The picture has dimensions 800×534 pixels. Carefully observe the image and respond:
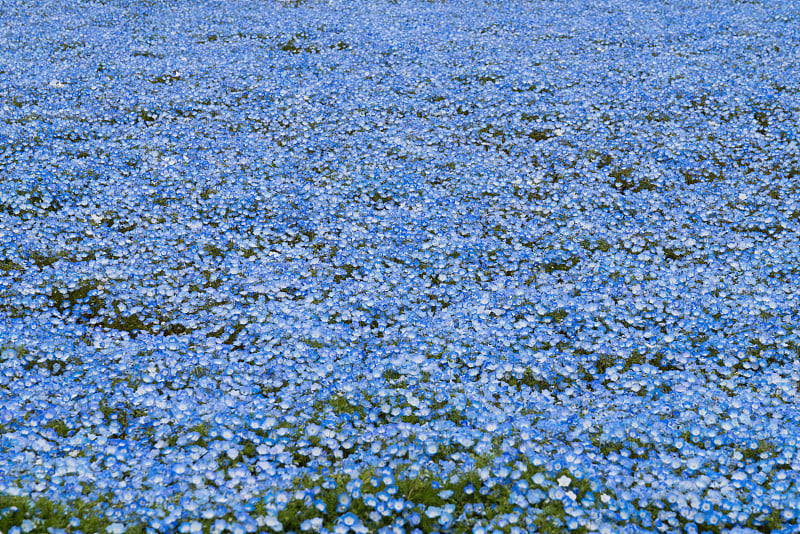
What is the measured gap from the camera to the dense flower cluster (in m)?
5.32

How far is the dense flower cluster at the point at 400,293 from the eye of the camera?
17.4 feet

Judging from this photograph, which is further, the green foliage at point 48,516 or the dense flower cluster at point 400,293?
the dense flower cluster at point 400,293

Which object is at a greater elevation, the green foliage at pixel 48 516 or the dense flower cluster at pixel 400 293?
the dense flower cluster at pixel 400 293

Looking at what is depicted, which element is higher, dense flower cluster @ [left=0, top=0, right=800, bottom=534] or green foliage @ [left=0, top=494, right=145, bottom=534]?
dense flower cluster @ [left=0, top=0, right=800, bottom=534]

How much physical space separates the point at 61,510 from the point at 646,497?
4.70 m

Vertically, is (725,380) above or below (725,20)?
below

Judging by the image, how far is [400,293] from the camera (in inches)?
338

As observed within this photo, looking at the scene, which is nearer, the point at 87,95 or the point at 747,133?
the point at 747,133

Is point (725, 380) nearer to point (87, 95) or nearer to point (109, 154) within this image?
point (109, 154)

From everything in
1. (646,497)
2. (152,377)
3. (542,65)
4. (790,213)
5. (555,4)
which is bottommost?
(152,377)

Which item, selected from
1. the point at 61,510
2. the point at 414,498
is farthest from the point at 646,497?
the point at 61,510

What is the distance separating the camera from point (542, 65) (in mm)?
17703

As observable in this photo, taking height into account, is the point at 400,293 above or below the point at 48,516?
above

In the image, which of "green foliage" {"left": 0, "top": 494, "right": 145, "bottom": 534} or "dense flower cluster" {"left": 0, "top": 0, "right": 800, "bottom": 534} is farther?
"dense flower cluster" {"left": 0, "top": 0, "right": 800, "bottom": 534}
